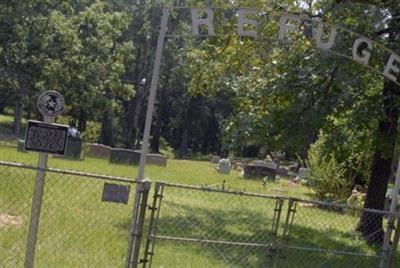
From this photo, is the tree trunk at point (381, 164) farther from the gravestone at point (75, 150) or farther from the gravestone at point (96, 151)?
the gravestone at point (96, 151)

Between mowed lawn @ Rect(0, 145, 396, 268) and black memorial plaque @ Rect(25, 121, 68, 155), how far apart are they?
2.04 m

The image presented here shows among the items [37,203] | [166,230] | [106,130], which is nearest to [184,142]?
[106,130]

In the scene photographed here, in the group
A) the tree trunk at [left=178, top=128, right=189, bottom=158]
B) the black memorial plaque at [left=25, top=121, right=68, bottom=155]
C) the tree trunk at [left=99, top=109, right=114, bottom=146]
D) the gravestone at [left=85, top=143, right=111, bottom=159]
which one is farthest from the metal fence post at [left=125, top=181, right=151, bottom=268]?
the tree trunk at [left=178, top=128, right=189, bottom=158]

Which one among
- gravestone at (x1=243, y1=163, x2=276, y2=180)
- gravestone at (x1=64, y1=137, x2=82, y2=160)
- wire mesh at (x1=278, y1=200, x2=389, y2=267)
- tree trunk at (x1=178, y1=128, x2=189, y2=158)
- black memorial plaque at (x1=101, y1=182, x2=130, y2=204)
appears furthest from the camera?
tree trunk at (x1=178, y1=128, x2=189, y2=158)

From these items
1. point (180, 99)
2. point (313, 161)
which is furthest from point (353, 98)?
point (180, 99)

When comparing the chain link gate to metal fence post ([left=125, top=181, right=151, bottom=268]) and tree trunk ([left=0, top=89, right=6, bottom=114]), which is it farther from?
tree trunk ([left=0, top=89, right=6, bottom=114])

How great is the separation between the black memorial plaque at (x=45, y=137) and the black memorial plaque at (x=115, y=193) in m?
0.60

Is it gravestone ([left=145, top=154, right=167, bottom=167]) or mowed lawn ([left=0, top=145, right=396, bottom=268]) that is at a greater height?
mowed lawn ([left=0, top=145, right=396, bottom=268])

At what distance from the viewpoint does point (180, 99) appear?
53.6 metres

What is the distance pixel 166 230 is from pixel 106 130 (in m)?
38.4

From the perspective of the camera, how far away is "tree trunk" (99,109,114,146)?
154 ft

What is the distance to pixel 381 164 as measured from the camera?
11.9m

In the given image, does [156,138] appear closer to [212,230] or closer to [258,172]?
[258,172]

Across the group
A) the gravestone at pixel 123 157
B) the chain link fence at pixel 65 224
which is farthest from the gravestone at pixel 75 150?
the chain link fence at pixel 65 224
